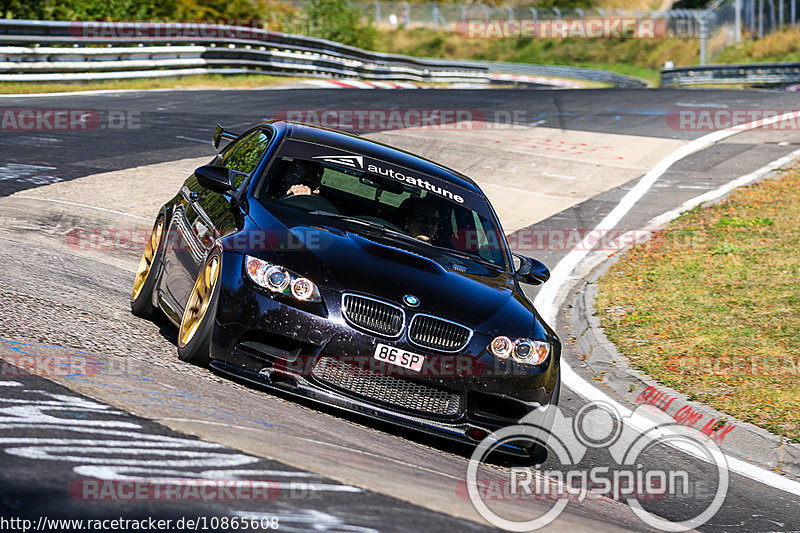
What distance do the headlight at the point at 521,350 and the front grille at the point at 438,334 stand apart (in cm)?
19

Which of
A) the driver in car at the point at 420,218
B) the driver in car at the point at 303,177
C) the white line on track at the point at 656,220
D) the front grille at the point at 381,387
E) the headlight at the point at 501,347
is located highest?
the driver in car at the point at 303,177

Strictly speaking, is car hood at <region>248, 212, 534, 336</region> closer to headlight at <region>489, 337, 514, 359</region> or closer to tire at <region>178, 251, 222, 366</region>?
headlight at <region>489, 337, 514, 359</region>

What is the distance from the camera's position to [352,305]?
5.51 metres

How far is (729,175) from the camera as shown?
17.1 m

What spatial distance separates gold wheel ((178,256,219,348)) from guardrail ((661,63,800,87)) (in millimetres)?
34406

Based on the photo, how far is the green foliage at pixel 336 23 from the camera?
50.4m

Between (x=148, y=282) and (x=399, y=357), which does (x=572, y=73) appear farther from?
(x=399, y=357)

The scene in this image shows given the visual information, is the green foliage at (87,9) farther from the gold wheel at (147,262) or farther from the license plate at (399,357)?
the license plate at (399,357)

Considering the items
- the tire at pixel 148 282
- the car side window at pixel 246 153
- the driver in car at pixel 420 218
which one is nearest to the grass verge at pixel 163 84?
the car side window at pixel 246 153

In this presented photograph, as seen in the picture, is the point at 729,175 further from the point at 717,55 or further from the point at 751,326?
the point at 717,55

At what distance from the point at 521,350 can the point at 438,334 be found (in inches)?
22.3

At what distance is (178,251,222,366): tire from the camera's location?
18.6ft

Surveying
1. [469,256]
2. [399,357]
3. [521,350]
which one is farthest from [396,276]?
[469,256]

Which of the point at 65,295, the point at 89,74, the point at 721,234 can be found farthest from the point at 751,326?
the point at 89,74
